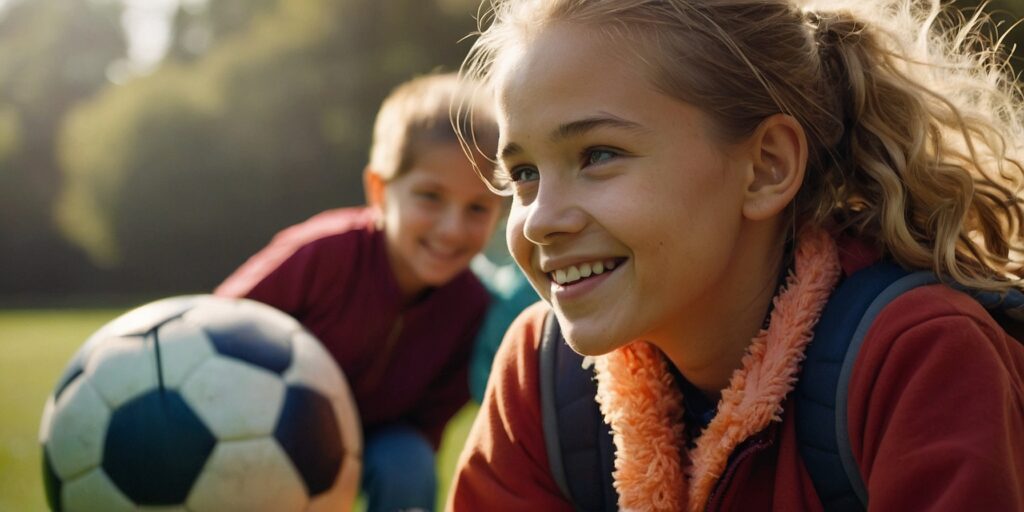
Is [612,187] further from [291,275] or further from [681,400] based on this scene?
[291,275]

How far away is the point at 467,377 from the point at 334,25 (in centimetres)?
2404

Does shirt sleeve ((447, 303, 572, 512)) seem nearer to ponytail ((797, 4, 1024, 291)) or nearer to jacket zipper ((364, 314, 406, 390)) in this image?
ponytail ((797, 4, 1024, 291))

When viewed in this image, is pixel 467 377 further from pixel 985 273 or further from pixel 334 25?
pixel 334 25

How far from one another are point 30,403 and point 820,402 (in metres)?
5.73

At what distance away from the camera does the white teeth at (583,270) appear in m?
2.13

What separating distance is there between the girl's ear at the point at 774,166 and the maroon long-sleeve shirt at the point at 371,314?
1980 millimetres

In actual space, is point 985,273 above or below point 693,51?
below

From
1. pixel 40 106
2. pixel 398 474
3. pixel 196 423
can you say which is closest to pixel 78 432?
pixel 196 423

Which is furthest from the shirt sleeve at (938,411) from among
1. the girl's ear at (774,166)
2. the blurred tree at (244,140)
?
the blurred tree at (244,140)

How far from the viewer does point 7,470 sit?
14.5ft

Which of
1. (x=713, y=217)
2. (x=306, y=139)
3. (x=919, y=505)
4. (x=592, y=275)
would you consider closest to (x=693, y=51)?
(x=713, y=217)

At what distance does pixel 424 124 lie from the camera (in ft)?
13.3

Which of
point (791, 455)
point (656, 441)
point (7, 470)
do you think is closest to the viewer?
point (791, 455)

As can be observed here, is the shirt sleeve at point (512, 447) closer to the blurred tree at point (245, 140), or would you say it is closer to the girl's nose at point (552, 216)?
the girl's nose at point (552, 216)
